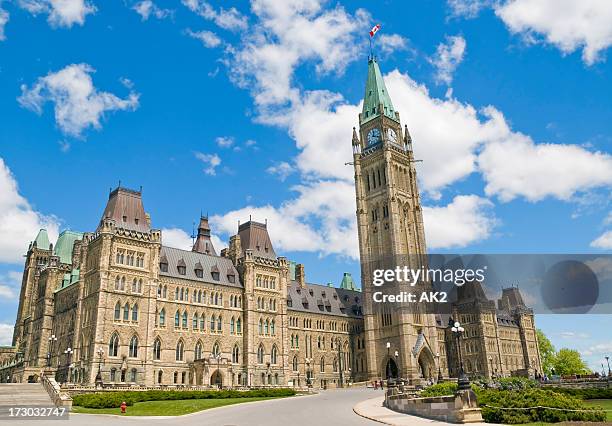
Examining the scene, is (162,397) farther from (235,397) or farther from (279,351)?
(279,351)

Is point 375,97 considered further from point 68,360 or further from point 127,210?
point 68,360

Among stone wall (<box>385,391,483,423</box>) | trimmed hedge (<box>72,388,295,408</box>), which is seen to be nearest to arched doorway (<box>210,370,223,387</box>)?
trimmed hedge (<box>72,388,295,408</box>)

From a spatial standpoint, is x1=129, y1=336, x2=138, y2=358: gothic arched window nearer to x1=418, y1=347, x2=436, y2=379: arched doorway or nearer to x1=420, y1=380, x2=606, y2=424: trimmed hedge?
x1=420, y1=380, x2=606, y2=424: trimmed hedge

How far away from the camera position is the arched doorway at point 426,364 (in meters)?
91.2

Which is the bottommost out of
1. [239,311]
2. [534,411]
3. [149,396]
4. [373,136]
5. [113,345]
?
[534,411]

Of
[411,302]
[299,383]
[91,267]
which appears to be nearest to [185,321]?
[91,267]

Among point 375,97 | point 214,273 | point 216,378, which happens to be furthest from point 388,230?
point 216,378

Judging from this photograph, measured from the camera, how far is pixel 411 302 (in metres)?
93.1

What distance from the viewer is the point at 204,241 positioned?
89250 millimetres

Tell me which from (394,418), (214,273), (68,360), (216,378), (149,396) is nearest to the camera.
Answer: (394,418)

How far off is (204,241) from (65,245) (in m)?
22.3

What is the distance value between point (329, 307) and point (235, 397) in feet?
163

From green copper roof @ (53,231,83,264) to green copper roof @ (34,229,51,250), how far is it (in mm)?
5389

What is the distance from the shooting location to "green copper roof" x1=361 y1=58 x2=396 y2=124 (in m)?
110
